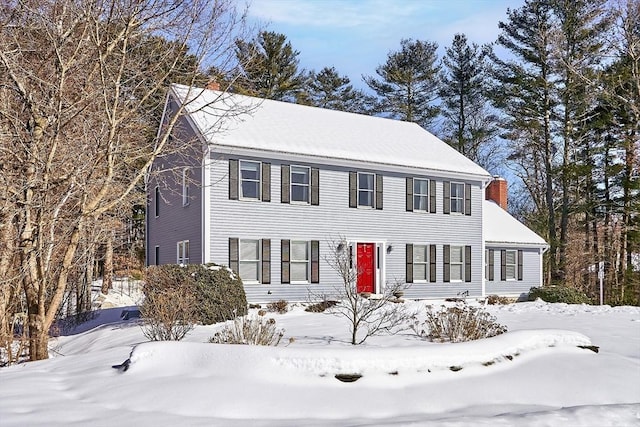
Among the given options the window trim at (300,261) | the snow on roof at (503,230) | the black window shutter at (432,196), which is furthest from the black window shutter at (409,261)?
the snow on roof at (503,230)

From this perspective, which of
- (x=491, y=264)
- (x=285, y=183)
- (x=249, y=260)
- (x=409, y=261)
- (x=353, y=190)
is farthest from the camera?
(x=491, y=264)

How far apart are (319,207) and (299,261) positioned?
1.91 m

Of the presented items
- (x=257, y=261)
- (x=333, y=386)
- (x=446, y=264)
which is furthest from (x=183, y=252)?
(x=333, y=386)

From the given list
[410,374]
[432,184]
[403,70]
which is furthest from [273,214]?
[403,70]

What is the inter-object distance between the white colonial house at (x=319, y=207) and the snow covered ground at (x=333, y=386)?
32.3 ft

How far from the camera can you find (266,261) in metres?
18.6

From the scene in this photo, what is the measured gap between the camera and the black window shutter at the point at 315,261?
19.5 meters

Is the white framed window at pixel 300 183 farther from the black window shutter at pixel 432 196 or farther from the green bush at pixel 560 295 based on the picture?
the green bush at pixel 560 295

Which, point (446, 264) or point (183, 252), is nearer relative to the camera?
point (183, 252)

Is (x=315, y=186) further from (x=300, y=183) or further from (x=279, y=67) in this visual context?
(x=279, y=67)

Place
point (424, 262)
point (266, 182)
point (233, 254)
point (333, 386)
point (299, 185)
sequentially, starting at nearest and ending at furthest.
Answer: point (333, 386)
point (233, 254)
point (266, 182)
point (299, 185)
point (424, 262)

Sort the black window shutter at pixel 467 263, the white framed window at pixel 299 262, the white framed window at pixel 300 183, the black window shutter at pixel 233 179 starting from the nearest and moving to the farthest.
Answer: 1. the black window shutter at pixel 233 179
2. the white framed window at pixel 299 262
3. the white framed window at pixel 300 183
4. the black window shutter at pixel 467 263

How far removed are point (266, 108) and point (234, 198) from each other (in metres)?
5.22

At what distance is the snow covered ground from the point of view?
5.51 meters
